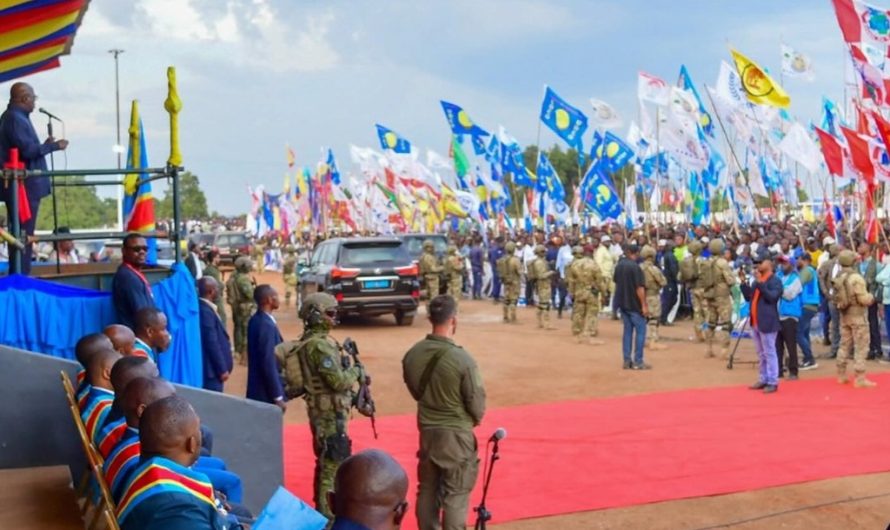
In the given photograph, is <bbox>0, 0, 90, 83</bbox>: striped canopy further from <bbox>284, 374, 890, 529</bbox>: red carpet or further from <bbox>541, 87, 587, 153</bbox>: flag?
<bbox>541, 87, 587, 153</bbox>: flag

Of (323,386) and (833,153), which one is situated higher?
(833,153)

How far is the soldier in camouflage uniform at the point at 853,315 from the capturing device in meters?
12.2

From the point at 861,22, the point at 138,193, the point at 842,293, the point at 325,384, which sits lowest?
the point at 325,384

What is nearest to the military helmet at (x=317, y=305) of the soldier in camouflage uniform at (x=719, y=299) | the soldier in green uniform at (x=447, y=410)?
the soldier in green uniform at (x=447, y=410)

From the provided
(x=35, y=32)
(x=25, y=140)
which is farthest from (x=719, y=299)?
(x=25, y=140)

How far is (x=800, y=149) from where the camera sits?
851 inches

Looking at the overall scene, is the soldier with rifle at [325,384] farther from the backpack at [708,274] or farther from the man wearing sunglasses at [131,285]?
the backpack at [708,274]

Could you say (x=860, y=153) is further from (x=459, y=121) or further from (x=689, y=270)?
(x=459, y=121)

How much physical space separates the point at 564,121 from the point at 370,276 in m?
9.02

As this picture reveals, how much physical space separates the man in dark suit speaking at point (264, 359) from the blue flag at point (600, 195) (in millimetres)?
22195

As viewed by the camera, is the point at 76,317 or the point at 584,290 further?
the point at 584,290

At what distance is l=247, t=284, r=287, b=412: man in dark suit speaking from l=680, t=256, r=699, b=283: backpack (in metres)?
11.5

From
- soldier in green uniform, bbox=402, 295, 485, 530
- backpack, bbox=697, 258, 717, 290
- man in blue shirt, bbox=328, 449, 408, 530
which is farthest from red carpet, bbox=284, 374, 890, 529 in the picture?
man in blue shirt, bbox=328, 449, 408, 530

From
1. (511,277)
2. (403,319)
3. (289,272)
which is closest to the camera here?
(403,319)
